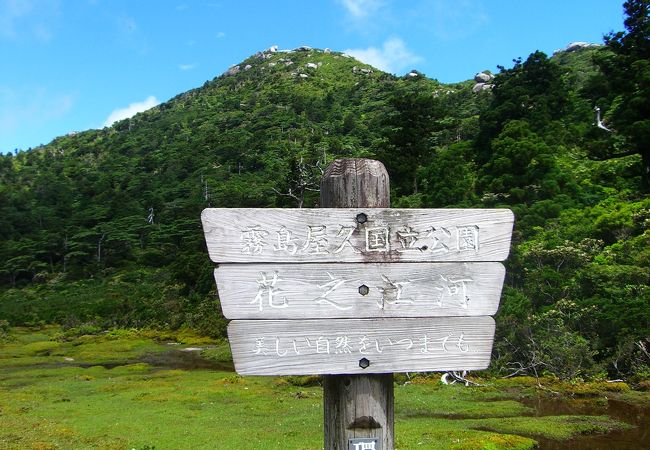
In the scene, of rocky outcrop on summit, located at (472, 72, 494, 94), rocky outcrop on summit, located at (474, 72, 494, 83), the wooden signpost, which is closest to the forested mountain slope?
rocky outcrop on summit, located at (472, 72, 494, 94)

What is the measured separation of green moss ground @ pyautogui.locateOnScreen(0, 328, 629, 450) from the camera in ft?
42.2

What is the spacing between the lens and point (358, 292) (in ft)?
9.50

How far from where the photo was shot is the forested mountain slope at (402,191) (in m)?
21.2

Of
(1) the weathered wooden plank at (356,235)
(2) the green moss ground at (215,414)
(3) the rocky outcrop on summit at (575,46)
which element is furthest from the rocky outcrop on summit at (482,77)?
(1) the weathered wooden plank at (356,235)

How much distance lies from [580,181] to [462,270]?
30911mm

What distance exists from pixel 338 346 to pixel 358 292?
30 centimetres

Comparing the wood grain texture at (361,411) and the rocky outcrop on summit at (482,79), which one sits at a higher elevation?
the rocky outcrop on summit at (482,79)

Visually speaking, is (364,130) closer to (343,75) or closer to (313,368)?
(343,75)

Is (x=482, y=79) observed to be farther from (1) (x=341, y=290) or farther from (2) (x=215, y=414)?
(1) (x=341, y=290)

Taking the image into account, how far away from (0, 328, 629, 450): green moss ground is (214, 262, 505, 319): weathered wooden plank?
9.47 meters

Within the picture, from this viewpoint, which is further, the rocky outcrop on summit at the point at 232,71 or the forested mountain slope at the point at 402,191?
the rocky outcrop on summit at the point at 232,71

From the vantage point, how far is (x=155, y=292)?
45.9 meters

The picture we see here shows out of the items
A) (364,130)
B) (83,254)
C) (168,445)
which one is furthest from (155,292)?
(364,130)

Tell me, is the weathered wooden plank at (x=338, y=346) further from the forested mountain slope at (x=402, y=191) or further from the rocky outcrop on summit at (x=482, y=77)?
the rocky outcrop on summit at (x=482, y=77)
